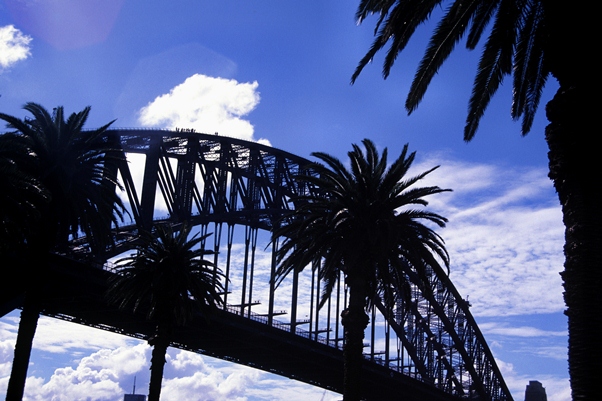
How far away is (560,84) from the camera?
1878 centimetres

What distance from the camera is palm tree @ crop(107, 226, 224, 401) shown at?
44.2m

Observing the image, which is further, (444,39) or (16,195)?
(16,195)

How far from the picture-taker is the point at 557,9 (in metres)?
18.6

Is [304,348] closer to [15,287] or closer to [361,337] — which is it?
[15,287]

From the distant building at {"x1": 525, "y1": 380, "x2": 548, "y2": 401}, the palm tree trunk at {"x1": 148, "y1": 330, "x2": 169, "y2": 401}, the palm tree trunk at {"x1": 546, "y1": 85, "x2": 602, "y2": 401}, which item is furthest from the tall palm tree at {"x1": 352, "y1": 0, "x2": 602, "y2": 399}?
the distant building at {"x1": 525, "y1": 380, "x2": 548, "y2": 401}

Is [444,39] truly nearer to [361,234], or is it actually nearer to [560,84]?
[560,84]

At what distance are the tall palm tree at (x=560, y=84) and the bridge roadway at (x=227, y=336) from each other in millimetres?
32655

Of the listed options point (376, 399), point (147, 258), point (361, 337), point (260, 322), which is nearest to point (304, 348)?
point (260, 322)

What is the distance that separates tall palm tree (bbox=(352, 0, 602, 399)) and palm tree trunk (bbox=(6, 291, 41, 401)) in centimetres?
2133

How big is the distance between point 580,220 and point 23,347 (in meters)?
26.9

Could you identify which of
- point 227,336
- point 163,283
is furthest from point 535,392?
point 163,283

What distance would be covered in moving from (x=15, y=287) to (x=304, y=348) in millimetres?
40808

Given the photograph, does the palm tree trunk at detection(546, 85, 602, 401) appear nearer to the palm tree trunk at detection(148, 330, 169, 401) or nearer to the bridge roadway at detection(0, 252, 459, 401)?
the palm tree trunk at detection(148, 330, 169, 401)

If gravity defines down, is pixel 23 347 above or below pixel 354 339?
below
